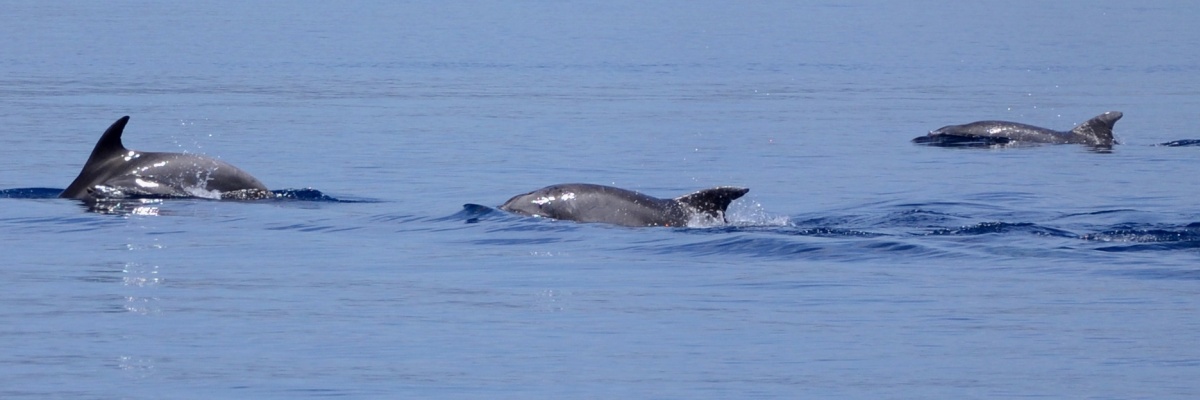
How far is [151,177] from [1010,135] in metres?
16.3

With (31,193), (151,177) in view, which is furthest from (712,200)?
(31,193)

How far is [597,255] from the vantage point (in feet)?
54.2

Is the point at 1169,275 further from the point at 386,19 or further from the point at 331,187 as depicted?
the point at 386,19

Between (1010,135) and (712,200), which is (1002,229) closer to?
(712,200)

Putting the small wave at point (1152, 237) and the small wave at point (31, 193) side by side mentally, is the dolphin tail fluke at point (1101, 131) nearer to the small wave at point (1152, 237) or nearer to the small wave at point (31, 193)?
the small wave at point (1152, 237)

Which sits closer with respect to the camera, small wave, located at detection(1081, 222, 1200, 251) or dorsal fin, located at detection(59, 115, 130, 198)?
small wave, located at detection(1081, 222, 1200, 251)

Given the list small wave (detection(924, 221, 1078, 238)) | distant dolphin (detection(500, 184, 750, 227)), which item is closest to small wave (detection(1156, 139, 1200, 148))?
small wave (detection(924, 221, 1078, 238))

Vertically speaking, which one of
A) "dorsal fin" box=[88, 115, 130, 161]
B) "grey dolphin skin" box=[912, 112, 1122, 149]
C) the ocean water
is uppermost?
"grey dolphin skin" box=[912, 112, 1122, 149]

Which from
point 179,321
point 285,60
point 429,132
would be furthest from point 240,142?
point 285,60

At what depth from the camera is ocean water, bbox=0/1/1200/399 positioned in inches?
446

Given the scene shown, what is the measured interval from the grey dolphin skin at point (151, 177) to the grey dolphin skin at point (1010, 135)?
14.6 m

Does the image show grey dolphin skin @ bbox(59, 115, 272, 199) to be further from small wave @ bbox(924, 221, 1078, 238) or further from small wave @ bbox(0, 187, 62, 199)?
small wave @ bbox(924, 221, 1078, 238)

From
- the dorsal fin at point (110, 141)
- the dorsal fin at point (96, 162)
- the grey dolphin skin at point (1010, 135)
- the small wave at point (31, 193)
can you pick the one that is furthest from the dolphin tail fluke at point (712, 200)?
the grey dolphin skin at point (1010, 135)

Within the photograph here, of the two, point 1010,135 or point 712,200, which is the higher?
point 1010,135
